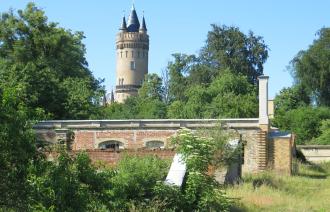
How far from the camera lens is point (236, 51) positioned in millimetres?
68562

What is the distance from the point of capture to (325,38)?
67.6m

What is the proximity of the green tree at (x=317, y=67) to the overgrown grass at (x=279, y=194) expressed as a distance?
4195 centimetres

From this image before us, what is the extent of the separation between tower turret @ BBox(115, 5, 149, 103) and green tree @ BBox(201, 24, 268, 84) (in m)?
63.0

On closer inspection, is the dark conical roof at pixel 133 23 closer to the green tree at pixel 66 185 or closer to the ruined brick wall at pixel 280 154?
the ruined brick wall at pixel 280 154

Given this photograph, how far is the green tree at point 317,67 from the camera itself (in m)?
66.2

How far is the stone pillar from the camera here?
30234 mm

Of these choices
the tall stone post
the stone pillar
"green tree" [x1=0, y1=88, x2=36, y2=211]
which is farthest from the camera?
the stone pillar

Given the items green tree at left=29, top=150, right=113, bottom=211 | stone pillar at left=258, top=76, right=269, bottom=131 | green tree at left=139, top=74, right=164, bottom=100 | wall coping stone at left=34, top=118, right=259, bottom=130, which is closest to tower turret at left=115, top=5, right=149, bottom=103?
green tree at left=139, top=74, right=164, bottom=100

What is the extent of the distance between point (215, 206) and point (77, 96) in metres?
30.0

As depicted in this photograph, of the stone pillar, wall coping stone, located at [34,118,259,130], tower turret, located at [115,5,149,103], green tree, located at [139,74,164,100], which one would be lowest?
wall coping stone, located at [34,118,259,130]

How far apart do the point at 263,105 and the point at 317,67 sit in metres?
38.1

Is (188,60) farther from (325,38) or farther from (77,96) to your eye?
(77,96)

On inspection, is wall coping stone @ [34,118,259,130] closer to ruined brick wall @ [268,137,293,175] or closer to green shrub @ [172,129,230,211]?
ruined brick wall @ [268,137,293,175]

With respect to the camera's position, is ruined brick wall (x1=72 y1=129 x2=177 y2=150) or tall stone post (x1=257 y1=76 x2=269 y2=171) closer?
tall stone post (x1=257 y1=76 x2=269 y2=171)
